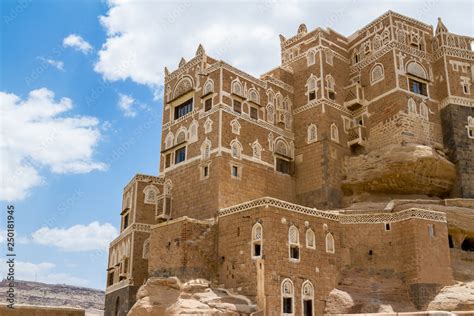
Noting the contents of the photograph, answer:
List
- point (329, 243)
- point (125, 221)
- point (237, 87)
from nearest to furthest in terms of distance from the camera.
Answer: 1. point (329, 243)
2. point (237, 87)
3. point (125, 221)

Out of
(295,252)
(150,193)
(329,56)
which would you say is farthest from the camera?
(329,56)

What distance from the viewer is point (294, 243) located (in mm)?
28781

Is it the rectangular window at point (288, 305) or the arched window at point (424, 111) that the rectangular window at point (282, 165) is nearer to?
the arched window at point (424, 111)

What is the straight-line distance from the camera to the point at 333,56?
40875 millimetres

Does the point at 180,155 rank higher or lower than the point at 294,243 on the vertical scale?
higher

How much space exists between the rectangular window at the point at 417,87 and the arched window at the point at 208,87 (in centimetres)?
1374

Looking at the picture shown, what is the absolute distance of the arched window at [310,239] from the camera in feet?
96.7

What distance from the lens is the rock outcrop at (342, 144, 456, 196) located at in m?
35.2

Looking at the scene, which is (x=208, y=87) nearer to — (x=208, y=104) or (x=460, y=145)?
(x=208, y=104)

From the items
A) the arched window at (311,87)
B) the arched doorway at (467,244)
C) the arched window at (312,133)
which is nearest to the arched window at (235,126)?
the arched window at (312,133)

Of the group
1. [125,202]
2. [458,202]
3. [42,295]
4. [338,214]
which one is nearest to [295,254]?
[338,214]

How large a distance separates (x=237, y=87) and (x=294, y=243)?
40.7 ft

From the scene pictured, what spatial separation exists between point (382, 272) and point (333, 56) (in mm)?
17431

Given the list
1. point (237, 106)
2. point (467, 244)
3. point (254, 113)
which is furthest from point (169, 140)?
point (467, 244)
